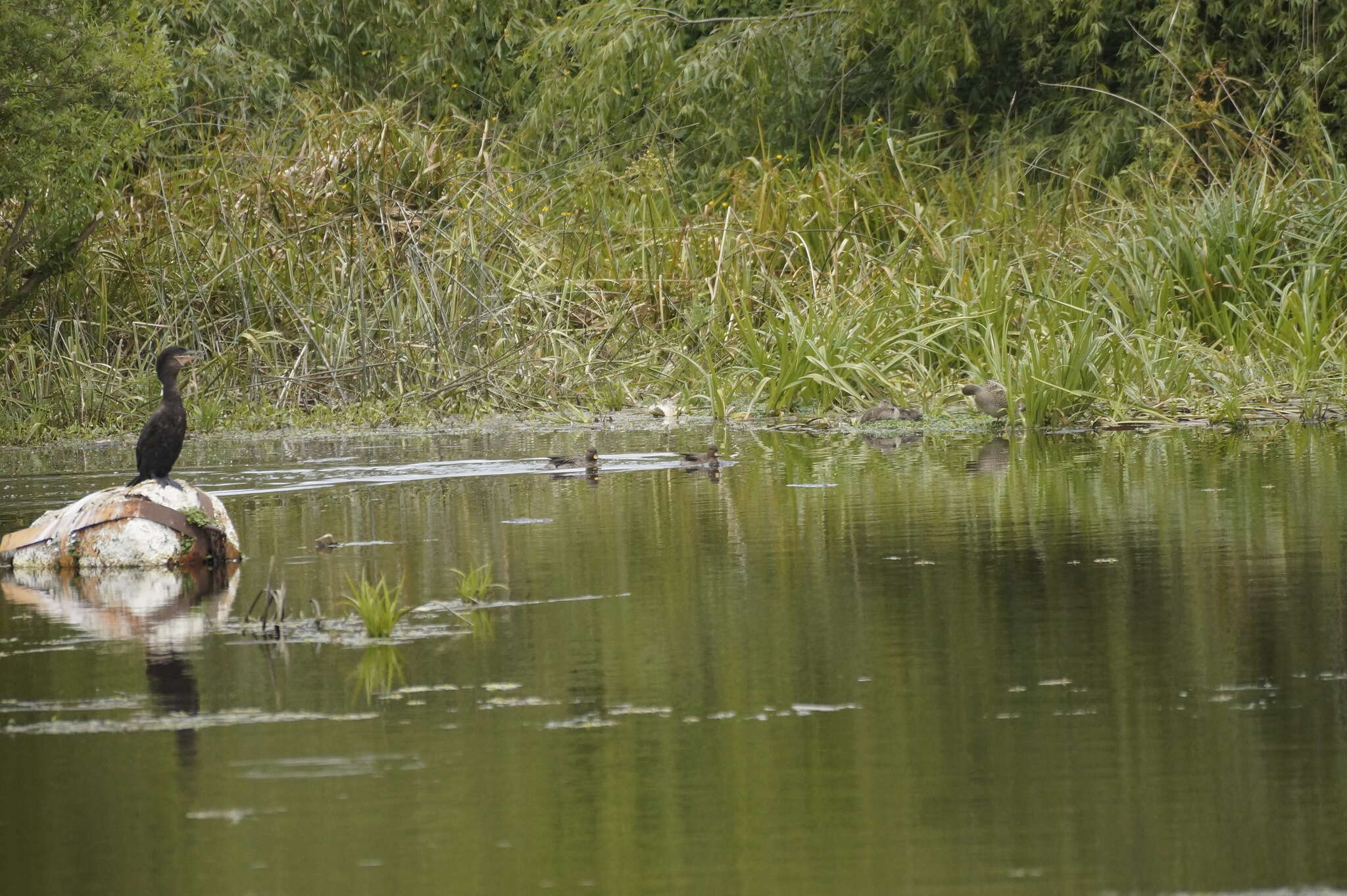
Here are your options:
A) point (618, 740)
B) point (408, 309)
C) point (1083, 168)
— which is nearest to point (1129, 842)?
point (618, 740)

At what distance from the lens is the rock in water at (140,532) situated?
873 cm

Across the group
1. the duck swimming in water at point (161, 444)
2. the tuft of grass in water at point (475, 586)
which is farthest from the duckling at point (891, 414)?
the tuft of grass in water at point (475, 586)

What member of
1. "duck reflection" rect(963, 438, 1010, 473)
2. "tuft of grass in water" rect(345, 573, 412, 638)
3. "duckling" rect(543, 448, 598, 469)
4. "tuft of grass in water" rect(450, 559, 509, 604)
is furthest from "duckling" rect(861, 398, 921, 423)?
"tuft of grass in water" rect(345, 573, 412, 638)

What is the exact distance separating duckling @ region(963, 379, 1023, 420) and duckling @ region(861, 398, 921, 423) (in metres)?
0.44

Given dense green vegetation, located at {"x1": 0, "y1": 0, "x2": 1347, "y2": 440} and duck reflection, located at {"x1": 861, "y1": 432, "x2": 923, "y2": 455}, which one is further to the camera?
dense green vegetation, located at {"x1": 0, "y1": 0, "x2": 1347, "y2": 440}

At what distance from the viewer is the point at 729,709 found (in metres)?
5.34

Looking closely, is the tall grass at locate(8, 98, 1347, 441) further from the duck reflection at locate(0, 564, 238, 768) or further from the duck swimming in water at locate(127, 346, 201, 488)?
the duck reflection at locate(0, 564, 238, 768)

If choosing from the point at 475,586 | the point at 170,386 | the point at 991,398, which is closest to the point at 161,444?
the point at 170,386

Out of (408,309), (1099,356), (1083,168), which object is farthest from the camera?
(1083,168)

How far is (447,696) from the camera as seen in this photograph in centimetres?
564

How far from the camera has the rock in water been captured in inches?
344

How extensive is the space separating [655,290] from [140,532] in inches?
377

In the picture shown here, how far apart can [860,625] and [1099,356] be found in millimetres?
7849

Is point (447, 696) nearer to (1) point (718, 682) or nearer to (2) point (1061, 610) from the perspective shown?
(1) point (718, 682)
